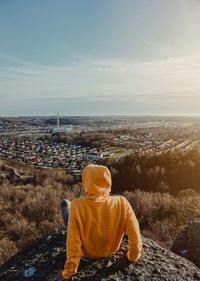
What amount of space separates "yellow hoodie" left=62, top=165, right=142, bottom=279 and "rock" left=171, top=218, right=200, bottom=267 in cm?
305

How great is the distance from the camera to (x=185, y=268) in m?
5.03

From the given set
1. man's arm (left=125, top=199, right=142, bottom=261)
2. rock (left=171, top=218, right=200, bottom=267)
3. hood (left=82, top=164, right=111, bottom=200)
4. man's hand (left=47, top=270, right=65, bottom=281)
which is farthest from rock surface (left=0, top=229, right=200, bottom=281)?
rock (left=171, top=218, right=200, bottom=267)

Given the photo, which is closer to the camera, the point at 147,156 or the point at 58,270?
the point at 58,270

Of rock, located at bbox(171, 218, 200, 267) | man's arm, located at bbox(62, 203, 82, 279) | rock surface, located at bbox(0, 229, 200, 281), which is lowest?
rock, located at bbox(171, 218, 200, 267)

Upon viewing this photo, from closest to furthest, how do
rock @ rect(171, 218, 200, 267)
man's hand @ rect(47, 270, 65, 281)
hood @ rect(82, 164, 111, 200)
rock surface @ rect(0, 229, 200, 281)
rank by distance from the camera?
1. hood @ rect(82, 164, 111, 200)
2. man's hand @ rect(47, 270, 65, 281)
3. rock surface @ rect(0, 229, 200, 281)
4. rock @ rect(171, 218, 200, 267)

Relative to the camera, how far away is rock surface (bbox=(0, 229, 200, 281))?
4586 mm

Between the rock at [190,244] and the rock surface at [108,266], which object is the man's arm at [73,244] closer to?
the rock surface at [108,266]

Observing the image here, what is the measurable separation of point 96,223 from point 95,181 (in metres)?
0.51

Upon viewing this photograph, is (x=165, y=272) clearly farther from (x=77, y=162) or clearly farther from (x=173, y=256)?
(x=77, y=162)

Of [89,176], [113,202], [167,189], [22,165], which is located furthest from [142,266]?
[22,165]

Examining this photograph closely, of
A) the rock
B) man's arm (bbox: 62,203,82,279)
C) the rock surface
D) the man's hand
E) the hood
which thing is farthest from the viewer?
the rock

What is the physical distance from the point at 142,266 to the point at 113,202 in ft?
3.29

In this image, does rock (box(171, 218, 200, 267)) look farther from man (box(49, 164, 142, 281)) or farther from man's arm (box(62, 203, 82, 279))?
man's arm (box(62, 203, 82, 279))

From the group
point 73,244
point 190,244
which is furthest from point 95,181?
point 190,244
